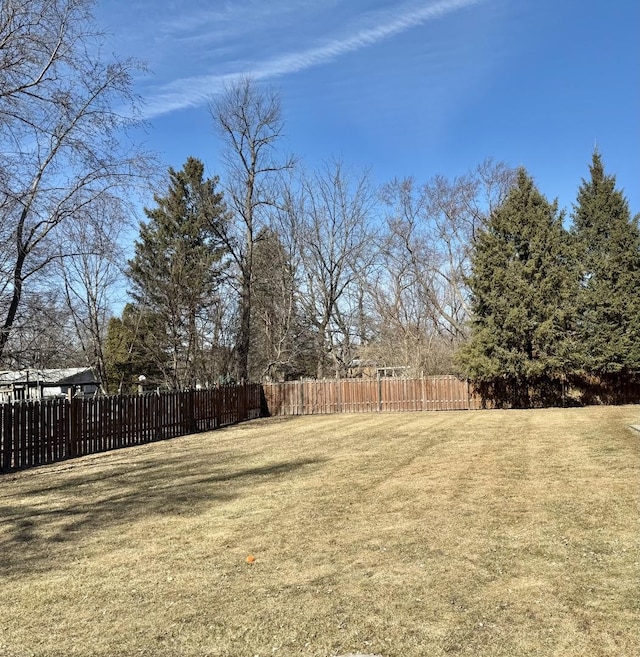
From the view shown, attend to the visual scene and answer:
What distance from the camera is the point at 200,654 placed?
299 centimetres

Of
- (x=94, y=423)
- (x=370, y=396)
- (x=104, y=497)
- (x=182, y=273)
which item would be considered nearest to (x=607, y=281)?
(x=370, y=396)

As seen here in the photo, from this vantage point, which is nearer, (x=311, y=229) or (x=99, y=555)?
(x=99, y=555)

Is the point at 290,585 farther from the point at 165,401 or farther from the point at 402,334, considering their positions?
the point at 402,334

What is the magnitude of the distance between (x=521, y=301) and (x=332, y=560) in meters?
19.2

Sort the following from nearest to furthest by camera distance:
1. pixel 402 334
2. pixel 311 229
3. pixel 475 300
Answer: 1. pixel 475 300
2. pixel 311 229
3. pixel 402 334

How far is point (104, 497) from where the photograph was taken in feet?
24.3

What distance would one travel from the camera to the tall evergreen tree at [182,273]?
2114cm

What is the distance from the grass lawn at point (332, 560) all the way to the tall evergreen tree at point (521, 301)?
1289 centimetres

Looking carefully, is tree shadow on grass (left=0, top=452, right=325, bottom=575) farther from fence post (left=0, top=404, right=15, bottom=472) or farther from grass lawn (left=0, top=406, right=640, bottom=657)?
fence post (left=0, top=404, right=15, bottom=472)

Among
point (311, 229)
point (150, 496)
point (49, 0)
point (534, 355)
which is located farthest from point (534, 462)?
point (311, 229)

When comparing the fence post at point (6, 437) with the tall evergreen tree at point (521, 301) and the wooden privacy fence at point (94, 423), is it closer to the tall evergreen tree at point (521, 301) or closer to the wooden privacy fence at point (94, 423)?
the wooden privacy fence at point (94, 423)

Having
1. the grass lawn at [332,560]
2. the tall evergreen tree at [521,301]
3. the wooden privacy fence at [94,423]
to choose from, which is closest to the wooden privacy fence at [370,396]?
the tall evergreen tree at [521,301]

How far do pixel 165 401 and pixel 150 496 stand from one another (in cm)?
856

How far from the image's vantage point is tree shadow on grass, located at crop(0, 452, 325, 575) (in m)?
5.34
